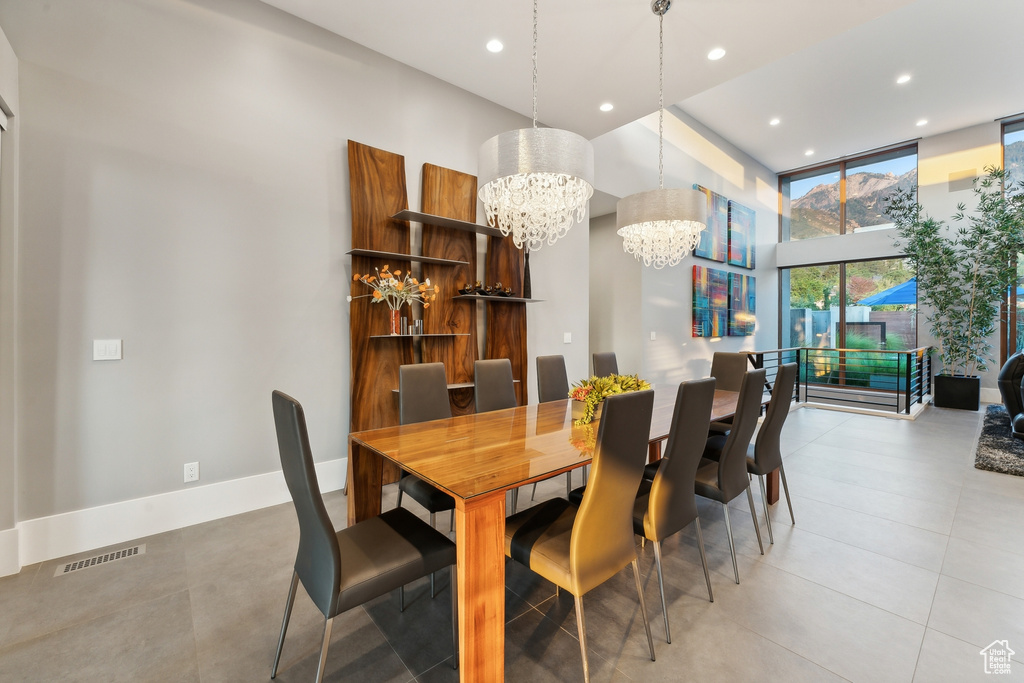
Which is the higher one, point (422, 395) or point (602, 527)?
point (422, 395)

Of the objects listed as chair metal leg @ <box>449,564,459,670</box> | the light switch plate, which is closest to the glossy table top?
chair metal leg @ <box>449,564,459,670</box>

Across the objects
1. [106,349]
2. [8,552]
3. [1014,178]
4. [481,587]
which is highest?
[1014,178]

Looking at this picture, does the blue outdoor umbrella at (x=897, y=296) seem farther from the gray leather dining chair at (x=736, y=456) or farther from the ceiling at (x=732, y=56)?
the gray leather dining chair at (x=736, y=456)

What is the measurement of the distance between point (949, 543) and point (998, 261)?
5473mm

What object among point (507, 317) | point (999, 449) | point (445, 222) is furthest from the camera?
point (507, 317)

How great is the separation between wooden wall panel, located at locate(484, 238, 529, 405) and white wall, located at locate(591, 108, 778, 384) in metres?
1.61

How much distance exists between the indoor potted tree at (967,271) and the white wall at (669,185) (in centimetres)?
238

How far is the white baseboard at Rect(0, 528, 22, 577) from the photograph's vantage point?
2002 millimetres

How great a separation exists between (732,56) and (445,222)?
256cm

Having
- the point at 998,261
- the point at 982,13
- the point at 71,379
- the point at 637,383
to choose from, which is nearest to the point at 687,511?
the point at 637,383

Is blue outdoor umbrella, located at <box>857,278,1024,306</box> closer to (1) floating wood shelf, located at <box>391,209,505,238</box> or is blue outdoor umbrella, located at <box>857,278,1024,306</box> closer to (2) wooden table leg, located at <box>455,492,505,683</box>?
(1) floating wood shelf, located at <box>391,209,505,238</box>

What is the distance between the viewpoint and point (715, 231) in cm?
646

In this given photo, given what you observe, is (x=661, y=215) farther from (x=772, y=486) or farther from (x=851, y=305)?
(x=851, y=305)

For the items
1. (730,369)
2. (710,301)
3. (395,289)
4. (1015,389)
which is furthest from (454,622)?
(710,301)
